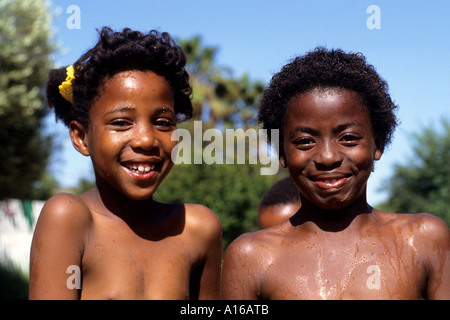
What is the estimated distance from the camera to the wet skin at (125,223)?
282 centimetres

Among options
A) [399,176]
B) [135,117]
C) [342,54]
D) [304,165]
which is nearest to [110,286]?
[135,117]

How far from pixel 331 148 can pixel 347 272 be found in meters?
0.56

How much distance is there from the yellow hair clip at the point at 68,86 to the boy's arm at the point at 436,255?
196 cm

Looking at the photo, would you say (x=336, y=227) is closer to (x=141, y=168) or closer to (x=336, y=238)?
(x=336, y=238)

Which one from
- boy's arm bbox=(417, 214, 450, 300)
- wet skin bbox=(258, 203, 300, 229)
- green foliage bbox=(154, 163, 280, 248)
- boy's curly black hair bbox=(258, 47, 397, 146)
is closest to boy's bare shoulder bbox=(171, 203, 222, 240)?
boy's curly black hair bbox=(258, 47, 397, 146)

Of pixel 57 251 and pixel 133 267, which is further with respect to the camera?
pixel 133 267

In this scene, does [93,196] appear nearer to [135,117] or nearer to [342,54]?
[135,117]

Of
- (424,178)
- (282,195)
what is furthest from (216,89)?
(282,195)

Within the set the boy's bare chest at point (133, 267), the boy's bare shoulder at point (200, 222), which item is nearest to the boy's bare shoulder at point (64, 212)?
the boy's bare chest at point (133, 267)

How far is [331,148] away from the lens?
2748 mm

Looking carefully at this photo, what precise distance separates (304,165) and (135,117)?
2.90ft

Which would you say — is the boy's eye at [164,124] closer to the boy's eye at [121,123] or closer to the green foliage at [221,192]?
the boy's eye at [121,123]

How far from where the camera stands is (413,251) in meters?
2.67

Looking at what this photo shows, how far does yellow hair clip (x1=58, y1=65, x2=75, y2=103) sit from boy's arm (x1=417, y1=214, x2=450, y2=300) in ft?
6.42
